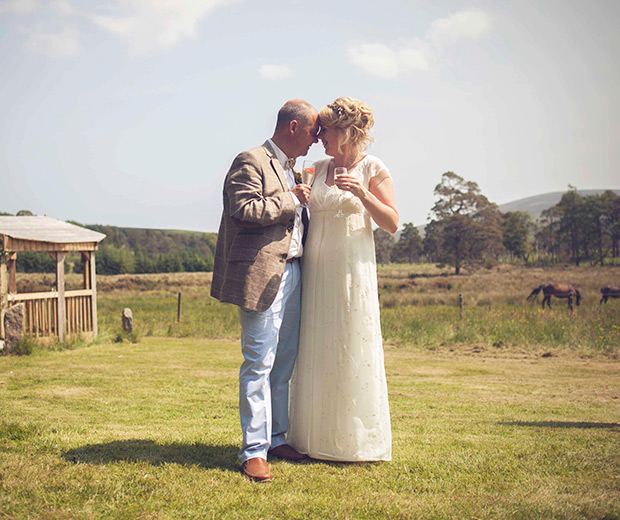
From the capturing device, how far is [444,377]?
9523mm

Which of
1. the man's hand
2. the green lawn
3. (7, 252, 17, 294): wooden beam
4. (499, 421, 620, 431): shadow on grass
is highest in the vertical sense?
the man's hand

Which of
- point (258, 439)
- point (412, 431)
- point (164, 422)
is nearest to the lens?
point (258, 439)

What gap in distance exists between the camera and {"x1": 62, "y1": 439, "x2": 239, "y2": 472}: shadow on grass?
11.5ft

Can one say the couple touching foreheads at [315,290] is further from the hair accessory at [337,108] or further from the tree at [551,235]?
the tree at [551,235]

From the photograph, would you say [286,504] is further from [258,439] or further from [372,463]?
[372,463]

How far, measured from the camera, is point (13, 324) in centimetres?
1052

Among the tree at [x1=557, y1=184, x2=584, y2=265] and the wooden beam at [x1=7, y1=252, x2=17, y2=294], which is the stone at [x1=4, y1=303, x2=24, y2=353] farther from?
the tree at [x1=557, y1=184, x2=584, y2=265]

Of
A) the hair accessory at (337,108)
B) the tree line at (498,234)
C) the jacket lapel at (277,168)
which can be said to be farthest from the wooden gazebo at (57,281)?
the tree line at (498,234)

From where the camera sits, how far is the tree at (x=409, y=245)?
4119 inches

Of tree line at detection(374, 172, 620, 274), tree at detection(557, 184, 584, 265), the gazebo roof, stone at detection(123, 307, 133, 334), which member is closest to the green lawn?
the gazebo roof

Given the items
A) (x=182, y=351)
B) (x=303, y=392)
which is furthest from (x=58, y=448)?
(x=182, y=351)

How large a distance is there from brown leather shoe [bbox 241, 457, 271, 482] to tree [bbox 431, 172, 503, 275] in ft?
193

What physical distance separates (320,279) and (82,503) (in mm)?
1856

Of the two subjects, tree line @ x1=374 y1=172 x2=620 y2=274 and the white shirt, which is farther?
tree line @ x1=374 y1=172 x2=620 y2=274
